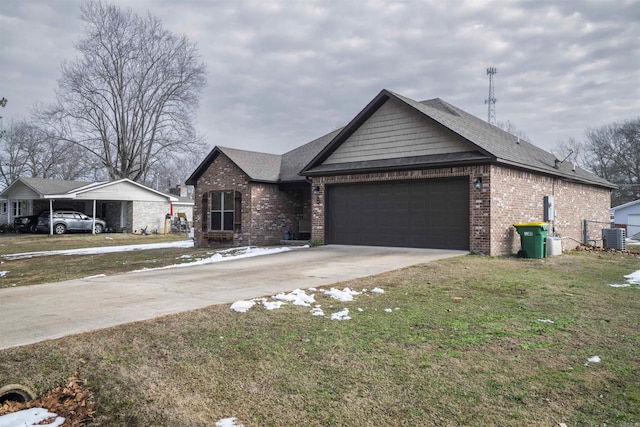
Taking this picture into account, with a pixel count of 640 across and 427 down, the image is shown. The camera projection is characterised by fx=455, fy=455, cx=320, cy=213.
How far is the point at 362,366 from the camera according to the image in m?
4.16

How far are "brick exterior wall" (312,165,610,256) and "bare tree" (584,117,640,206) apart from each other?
1096 inches

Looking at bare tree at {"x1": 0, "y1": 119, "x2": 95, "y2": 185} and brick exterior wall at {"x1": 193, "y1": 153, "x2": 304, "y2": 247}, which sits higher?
bare tree at {"x1": 0, "y1": 119, "x2": 95, "y2": 185}

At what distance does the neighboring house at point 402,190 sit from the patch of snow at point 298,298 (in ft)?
23.2

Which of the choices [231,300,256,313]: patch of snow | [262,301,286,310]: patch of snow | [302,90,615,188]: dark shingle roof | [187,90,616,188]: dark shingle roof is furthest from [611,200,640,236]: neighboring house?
[231,300,256,313]: patch of snow

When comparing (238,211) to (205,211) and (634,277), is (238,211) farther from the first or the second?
(634,277)

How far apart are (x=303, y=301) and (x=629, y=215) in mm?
36911

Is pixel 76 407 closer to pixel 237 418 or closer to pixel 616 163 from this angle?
pixel 237 418

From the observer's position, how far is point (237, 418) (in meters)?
3.25

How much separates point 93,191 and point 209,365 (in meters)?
30.3

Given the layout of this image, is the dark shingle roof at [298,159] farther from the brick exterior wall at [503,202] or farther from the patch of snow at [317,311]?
the patch of snow at [317,311]

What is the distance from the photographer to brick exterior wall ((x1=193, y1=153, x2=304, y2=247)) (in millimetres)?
18422

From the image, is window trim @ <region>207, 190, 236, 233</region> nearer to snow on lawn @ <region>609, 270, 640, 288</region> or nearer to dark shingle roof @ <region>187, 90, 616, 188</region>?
dark shingle roof @ <region>187, 90, 616, 188</region>

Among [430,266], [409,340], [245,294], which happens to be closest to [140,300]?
[245,294]

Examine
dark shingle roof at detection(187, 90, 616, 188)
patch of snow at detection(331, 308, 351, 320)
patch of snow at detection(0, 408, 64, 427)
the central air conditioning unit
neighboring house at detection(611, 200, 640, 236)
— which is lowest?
patch of snow at detection(0, 408, 64, 427)
